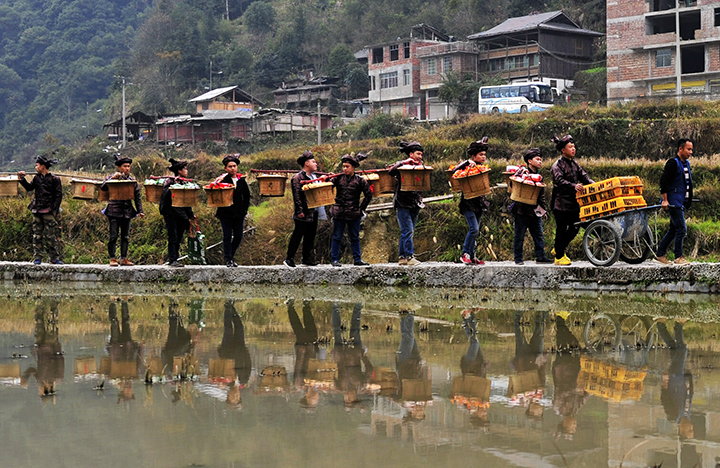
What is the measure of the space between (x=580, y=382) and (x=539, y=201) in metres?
6.67

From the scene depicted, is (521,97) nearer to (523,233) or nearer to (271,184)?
(271,184)

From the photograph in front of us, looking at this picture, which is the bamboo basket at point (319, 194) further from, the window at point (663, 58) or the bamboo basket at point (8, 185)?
the window at point (663, 58)

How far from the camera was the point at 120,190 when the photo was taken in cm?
1418

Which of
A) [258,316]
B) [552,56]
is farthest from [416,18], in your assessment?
[258,316]

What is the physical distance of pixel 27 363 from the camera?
719 centimetres

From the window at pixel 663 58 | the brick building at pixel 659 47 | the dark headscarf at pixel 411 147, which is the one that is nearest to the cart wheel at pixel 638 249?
the dark headscarf at pixel 411 147

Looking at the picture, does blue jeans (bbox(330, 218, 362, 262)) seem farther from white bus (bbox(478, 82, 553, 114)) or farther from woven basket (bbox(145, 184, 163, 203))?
white bus (bbox(478, 82, 553, 114))

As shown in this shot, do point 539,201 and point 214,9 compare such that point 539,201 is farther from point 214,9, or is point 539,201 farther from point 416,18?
point 214,9

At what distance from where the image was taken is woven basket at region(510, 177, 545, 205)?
1201cm

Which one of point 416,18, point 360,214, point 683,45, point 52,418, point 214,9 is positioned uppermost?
point 214,9

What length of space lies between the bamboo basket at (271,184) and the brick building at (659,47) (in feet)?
144

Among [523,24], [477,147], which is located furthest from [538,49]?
[477,147]

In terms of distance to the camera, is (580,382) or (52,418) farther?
(580,382)

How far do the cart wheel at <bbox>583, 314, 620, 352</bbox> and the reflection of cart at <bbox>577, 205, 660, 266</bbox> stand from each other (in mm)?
2247
